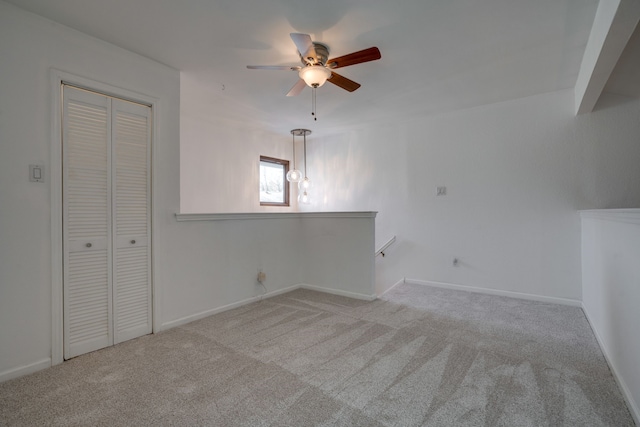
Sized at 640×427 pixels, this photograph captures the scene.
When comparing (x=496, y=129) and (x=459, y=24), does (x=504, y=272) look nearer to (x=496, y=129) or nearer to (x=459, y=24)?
(x=496, y=129)

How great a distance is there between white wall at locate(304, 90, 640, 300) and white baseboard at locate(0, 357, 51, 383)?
340 centimetres

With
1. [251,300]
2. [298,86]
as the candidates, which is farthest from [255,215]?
→ [298,86]

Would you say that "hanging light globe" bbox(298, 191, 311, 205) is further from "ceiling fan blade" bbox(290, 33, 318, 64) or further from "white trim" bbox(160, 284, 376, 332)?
"ceiling fan blade" bbox(290, 33, 318, 64)

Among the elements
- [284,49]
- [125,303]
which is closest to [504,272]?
[284,49]

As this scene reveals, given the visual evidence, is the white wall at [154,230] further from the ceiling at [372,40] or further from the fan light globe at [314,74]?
the fan light globe at [314,74]

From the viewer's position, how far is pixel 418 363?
6.73ft

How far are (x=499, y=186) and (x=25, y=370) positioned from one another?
4731mm

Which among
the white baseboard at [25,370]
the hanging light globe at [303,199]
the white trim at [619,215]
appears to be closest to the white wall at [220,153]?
the hanging light globe at [303,199]

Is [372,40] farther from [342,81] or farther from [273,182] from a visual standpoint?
[273,182]

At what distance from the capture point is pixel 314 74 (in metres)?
2.33

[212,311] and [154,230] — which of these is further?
[212,311]

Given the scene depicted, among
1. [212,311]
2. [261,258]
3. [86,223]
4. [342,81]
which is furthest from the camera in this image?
[261,258]

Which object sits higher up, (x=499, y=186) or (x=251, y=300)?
(x=499, y=186)

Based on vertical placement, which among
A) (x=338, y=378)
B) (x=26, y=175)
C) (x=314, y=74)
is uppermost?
(x=314, y=74)
